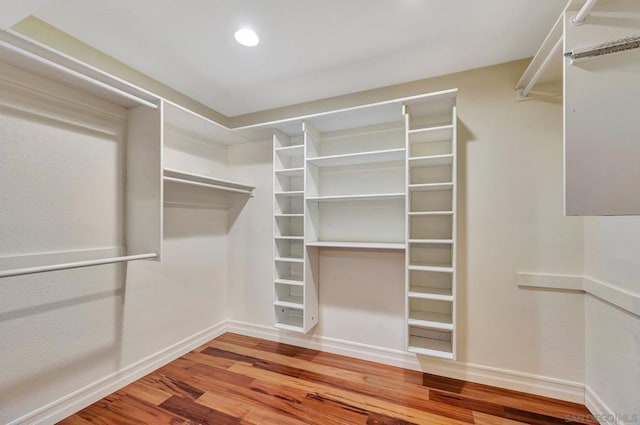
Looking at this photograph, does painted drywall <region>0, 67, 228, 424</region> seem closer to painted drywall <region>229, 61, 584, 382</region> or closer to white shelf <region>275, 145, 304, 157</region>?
white shelf <region>275, 145, 304, 157</region>

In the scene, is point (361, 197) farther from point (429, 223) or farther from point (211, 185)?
point (211, 185)

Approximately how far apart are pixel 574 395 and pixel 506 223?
128 cm

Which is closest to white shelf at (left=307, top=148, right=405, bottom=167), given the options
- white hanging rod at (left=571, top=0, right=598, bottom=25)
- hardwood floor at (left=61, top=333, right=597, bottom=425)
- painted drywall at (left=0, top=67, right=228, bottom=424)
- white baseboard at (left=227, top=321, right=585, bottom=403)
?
white hanging rod at (left=571, top=0, right=598, bottom=25)

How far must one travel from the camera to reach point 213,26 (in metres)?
1.65

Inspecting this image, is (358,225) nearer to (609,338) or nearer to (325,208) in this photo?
(325,208)

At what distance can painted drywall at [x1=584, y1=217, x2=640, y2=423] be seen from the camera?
1414mm

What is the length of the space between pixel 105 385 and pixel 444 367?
2.63 meters

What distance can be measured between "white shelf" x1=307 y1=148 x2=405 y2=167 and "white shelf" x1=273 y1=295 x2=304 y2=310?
1.33m

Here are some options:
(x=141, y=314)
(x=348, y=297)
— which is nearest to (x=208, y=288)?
(x=141, y=314)

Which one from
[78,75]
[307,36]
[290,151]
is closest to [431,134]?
[307,36]

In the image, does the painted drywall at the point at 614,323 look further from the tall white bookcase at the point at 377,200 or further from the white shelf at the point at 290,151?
the white shelf at the point at 290,151

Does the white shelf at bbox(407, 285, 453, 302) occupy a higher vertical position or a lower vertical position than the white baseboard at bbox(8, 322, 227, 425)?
higher

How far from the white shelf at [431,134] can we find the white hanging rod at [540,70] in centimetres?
57

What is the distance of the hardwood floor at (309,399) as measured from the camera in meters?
1.69
